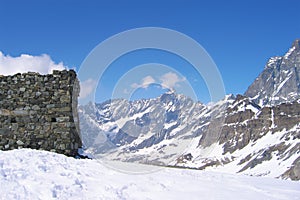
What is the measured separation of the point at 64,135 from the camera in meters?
15.2

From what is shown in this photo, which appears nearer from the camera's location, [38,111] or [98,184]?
[98,184]

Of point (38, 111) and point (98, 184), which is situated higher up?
point (38, 111)

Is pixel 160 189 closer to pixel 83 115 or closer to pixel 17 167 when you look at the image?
pixel 17 167

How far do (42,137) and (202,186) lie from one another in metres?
7.34

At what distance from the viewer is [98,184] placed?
10320 mm

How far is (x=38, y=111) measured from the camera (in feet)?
50.5

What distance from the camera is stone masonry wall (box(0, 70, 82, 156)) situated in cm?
1523

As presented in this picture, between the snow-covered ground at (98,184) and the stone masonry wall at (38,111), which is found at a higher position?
the stone masonry wall at (38,111)

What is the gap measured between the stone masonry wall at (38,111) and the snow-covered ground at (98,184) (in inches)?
72.6

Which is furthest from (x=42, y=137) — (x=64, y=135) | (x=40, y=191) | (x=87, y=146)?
(x=40, y=191)

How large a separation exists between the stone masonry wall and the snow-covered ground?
6.05 ft

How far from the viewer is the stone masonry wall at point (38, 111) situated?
600 inches

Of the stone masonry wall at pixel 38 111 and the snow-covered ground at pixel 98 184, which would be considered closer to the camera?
the snow-covered ground at pixel 98 184

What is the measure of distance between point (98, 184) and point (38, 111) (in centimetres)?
634
